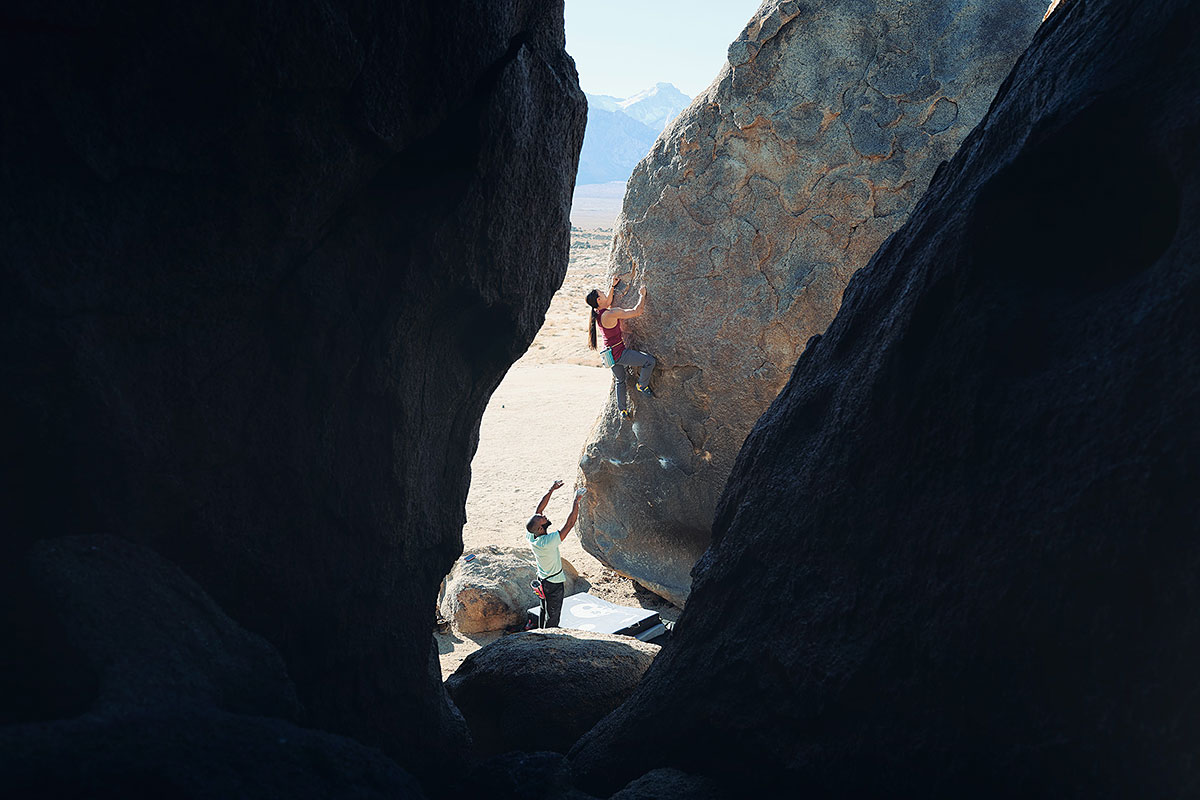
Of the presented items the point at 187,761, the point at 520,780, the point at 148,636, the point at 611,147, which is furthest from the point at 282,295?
the point at 611,147

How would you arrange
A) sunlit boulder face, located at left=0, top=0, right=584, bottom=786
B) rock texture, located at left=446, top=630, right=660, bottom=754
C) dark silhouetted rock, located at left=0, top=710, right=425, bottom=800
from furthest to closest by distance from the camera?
rock texture, located at left=446, top=630, right=660, bottom=754 < sunlit boulder face, located at left=0, top=0, right=584, bottom=786 < dark silhouetted rock, located at left=0, top=710, right=425, bottom=800

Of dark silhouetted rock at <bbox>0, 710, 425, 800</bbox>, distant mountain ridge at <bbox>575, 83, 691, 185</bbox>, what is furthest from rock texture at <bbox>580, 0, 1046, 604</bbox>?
distant mountain ridge at <bbox>575, 83, 691, 185</bbox>

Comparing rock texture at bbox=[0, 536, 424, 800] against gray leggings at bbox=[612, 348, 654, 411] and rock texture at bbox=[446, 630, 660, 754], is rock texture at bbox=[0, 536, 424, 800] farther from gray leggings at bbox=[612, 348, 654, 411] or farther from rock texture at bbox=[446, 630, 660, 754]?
gray leggings at bbox=[612, 348, 654, 411]

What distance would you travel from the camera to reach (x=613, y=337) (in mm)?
6340

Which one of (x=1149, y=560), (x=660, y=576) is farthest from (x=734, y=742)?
(x=660, y=576)

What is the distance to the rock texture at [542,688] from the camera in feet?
10.3

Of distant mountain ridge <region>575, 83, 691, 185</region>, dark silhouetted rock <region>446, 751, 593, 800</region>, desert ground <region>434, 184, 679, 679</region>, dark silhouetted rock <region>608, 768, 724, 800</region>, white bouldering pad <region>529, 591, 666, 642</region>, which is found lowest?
dark silhouetted rock <region>446, 751, 593, 800</region>

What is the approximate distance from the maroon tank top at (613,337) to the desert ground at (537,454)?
78 cm

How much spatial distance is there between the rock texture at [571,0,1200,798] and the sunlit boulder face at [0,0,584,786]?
102 centimetres

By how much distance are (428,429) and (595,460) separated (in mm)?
4261

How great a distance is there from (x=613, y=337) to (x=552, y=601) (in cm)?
196

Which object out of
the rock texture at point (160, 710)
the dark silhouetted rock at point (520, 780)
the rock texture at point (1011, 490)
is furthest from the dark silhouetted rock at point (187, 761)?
the rock texture at point (1011, 490)

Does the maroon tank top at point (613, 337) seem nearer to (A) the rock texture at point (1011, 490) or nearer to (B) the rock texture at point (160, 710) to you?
(A) the rock texture at point (1011, 490)

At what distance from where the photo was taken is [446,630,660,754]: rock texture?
313 cm
